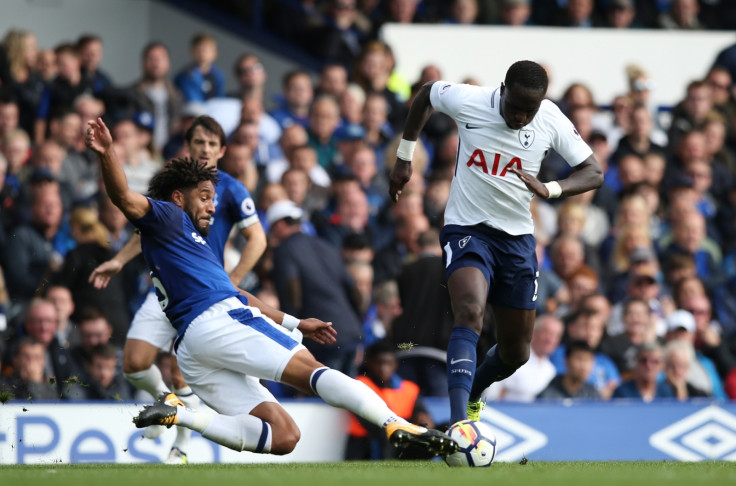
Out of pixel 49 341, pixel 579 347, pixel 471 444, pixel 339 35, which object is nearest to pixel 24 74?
pixel 49 341

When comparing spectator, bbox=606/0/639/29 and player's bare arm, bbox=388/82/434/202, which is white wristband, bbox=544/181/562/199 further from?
spectator, bbox=606/0/639/29

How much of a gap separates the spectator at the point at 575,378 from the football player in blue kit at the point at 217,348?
4.59 m

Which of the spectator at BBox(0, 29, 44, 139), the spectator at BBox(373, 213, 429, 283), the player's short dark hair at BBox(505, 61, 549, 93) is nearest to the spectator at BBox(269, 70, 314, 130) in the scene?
the spectator at BBox(373, 213, 429, 283)

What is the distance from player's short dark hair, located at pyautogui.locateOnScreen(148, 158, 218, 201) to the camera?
8.12 meters

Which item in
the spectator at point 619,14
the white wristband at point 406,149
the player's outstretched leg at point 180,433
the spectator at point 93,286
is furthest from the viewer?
the spectator at point 619,14

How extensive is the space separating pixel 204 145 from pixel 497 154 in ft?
7.09

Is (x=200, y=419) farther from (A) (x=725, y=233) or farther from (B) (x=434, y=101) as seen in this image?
(A) (x=725, y=233)

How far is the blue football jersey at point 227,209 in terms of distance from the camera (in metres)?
9.48

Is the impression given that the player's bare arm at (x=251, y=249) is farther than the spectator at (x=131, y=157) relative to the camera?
No

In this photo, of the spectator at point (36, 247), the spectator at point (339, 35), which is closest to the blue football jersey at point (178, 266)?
the spectator at point (36, 247)

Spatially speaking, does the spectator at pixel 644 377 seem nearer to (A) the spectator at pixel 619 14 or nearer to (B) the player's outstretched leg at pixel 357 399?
(B) the player's outstretched leg at pixel 357 399

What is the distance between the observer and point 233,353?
7.73 m

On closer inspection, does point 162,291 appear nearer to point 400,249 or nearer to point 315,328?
point 315,328

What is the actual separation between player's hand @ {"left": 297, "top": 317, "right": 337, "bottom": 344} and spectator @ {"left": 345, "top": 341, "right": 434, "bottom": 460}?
7.78ft
